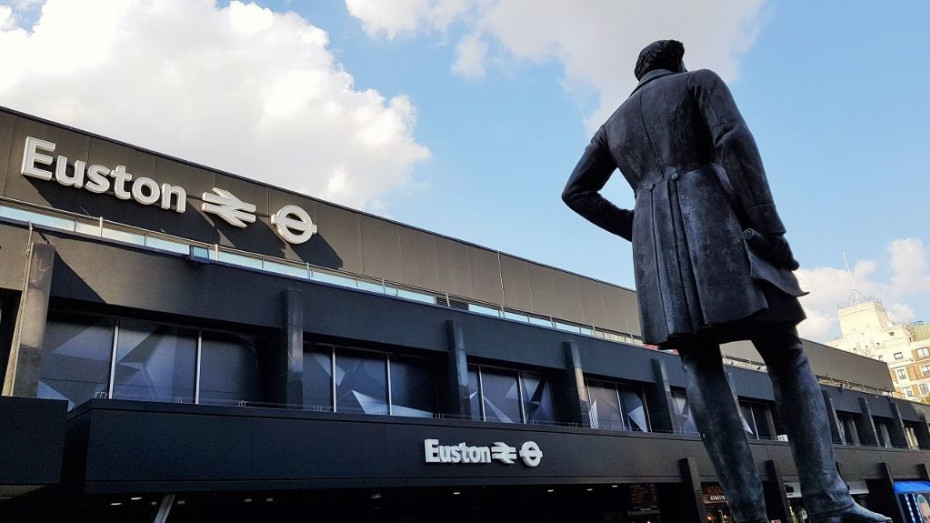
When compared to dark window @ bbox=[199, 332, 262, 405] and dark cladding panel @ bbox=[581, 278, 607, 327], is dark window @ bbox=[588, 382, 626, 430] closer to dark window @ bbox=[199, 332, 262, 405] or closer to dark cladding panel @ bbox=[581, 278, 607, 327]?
dark cladding panel @ bbox=[581, 278, 607, 327]

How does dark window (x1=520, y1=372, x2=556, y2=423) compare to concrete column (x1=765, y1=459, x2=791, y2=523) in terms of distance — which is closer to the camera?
dark window (x1=520, y1=372, x2=556, y2=423)

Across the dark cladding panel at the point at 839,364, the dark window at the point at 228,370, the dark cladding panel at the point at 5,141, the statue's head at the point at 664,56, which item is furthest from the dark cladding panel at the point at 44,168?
the dark cladding panel at the point at 839,364

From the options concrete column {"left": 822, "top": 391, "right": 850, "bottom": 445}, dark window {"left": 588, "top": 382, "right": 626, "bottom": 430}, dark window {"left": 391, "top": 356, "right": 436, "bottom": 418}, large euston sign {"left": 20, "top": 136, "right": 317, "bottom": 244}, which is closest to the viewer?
large euston sign {"left": 20, "top": 136, "right": 317, "bottom": 244}

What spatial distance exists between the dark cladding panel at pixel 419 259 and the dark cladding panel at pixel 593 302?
891 centimetres

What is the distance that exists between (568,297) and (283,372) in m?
17.0

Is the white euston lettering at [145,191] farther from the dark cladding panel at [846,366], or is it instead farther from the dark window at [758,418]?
the dark cladding panel at [846,366]

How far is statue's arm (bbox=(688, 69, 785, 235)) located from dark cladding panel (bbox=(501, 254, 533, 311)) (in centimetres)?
2553

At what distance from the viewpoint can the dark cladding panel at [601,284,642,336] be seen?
3456 cm

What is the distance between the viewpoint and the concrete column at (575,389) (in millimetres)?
26234

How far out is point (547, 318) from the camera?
99.7ft

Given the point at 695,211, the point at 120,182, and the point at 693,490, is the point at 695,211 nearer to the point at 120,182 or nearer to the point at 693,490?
the point at 120,182

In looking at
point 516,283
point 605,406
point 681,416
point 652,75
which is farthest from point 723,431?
point 681,416

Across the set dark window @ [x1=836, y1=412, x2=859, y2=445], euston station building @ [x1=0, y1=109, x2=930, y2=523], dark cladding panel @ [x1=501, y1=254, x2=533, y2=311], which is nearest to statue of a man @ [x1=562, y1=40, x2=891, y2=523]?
euston station building @ [x1=0, y1=109, x2=930, y2=523]

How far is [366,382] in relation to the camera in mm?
22062
